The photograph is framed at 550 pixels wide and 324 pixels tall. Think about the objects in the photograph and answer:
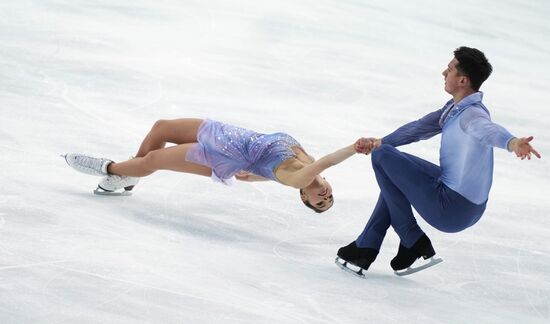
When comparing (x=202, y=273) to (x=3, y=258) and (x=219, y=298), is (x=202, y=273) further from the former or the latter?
(x=3, y=258)

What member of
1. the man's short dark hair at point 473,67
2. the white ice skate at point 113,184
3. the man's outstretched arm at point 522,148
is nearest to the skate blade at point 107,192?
the white ice skate at point 113,184

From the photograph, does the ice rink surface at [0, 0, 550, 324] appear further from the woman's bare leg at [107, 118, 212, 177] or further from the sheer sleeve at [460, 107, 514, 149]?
the sheer sleeve at [460, 107, 514, 149]

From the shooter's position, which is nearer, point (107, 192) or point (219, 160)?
point (219, 160)

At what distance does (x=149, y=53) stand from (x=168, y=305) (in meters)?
5.70

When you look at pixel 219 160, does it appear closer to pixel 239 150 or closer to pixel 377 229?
pixel 239 150

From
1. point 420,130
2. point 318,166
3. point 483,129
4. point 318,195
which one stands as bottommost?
point 318,195

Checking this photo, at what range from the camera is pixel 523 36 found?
1180 cm

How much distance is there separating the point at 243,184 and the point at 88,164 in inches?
41.8

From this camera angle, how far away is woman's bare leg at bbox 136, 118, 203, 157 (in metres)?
5.19

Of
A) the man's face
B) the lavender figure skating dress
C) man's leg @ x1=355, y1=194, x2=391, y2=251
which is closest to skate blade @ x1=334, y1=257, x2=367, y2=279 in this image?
man's leg @ x1=355, y1=194, x2=391, y2=251

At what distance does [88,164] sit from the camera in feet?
17.5

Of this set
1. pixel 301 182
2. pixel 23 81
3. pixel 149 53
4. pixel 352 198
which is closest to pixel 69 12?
pixel 149 53

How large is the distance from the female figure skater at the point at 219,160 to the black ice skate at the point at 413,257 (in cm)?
44

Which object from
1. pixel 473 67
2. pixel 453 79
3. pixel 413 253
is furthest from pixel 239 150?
pixel 473 67
